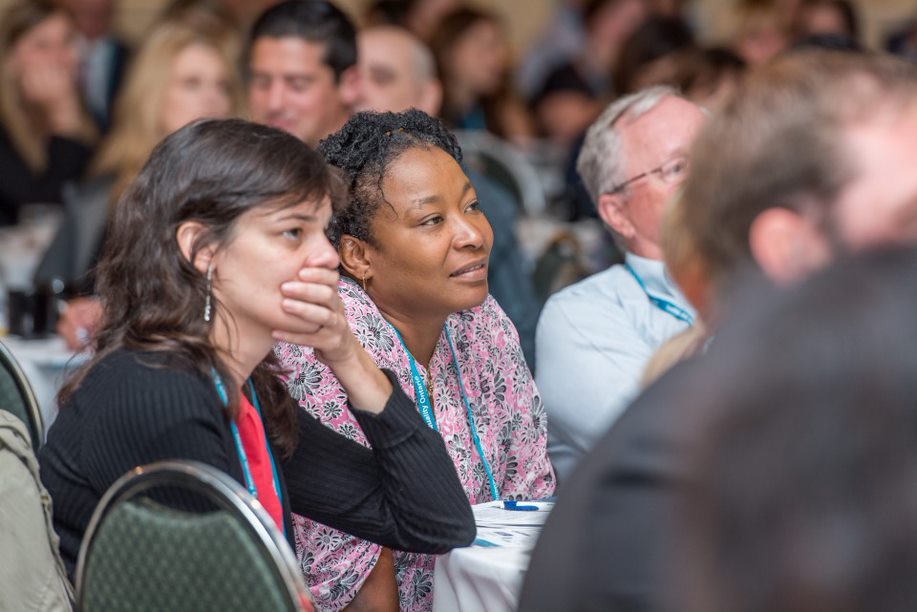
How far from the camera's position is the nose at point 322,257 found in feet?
7.14

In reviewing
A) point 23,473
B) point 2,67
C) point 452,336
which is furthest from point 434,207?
point 2,67

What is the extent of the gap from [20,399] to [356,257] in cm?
71

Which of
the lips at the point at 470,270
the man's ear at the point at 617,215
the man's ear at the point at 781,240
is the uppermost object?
the man's ear at the point at 781,240

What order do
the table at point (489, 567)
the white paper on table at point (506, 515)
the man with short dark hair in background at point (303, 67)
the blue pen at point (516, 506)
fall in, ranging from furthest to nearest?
the man with short dark hair in background at point (303, 67) < the blue pen at point (516, 506) < the white paper on table at point (506, 515) < the table at point (489, 567)

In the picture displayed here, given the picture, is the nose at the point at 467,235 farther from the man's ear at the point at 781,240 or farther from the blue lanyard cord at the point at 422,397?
the man's ear at the point at 781,240

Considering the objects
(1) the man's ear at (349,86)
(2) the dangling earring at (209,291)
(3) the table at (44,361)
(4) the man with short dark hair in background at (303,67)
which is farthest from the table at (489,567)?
(1) the man's ear at (349,86)

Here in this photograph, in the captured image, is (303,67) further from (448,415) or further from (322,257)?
(322,257)

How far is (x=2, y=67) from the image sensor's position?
243 inches

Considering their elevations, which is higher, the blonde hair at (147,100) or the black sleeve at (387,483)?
the blonde hair at (147,100)

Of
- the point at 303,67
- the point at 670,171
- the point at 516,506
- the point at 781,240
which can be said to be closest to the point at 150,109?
the point at 303,67

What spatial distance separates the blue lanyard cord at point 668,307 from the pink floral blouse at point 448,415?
0.41 meters

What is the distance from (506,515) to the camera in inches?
96.8

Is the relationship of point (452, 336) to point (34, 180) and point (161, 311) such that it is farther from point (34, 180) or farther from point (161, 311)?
point (34, 180)

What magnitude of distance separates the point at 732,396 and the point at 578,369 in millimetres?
2303
